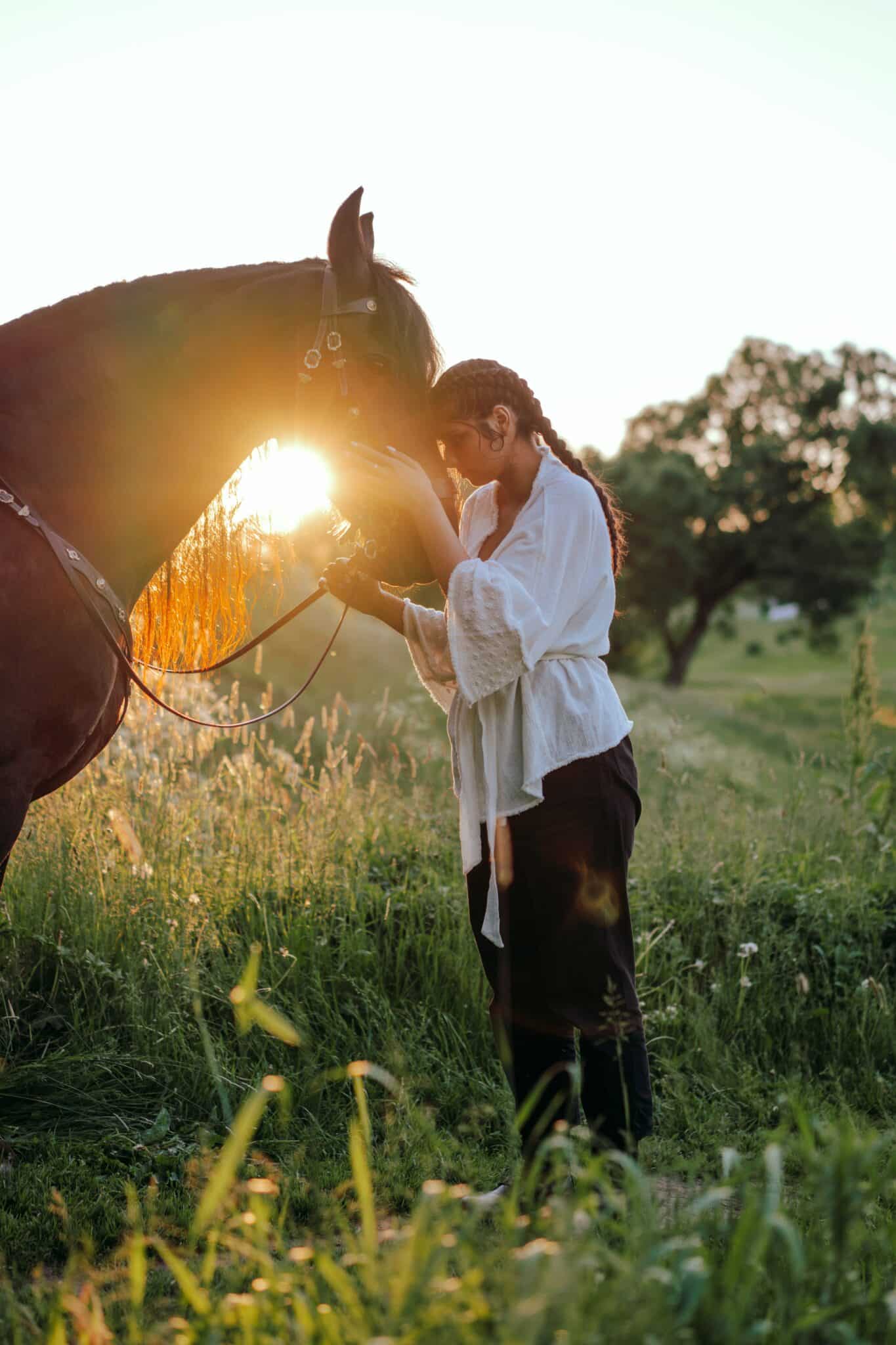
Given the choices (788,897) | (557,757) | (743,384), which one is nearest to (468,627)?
(557,757)

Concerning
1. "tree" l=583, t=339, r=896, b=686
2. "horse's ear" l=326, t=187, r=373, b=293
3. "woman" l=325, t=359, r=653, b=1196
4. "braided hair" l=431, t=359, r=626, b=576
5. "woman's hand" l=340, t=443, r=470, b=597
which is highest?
"tree" l=583, t=339, r=896, b=686

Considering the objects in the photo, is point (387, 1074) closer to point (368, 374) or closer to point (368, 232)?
point (368, 374)

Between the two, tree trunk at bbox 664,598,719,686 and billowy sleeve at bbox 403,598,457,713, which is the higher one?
tree trunk at bbox 664,598,719,686

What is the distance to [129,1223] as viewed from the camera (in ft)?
8.42

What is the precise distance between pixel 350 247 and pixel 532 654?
43.3 inches

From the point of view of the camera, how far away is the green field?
4.33 ft

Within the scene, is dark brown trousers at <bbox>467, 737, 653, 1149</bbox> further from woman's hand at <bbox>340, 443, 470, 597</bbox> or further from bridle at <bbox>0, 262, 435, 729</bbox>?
bridle at <bbox>0, 262, 435, 729</bbox>

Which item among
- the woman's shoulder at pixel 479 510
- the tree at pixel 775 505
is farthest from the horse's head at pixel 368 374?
the tree at pixel 775 505

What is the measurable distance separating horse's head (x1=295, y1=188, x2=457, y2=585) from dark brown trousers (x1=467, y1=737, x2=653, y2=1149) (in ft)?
2.38

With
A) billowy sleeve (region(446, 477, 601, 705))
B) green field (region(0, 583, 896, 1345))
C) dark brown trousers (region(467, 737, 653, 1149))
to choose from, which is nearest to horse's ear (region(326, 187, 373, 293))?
billowy sleeve (region(446, 477, 601, 705))

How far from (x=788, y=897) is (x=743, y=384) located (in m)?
26.8

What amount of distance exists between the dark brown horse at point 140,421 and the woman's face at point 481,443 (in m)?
0.07

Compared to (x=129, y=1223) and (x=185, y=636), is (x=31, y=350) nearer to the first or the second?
(x=185, y=636)

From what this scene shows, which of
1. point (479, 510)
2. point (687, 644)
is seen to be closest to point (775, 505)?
point (687, 644)
